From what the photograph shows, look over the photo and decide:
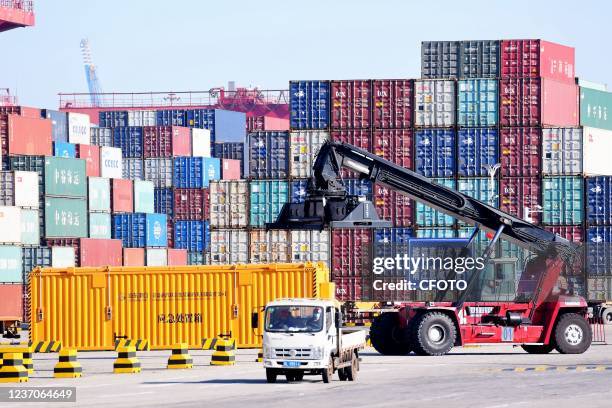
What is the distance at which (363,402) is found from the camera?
28.8 meters

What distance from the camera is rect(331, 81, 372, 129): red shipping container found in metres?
78.2

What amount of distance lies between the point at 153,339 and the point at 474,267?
11.0 m

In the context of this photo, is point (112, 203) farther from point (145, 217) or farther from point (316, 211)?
point (316, 211)

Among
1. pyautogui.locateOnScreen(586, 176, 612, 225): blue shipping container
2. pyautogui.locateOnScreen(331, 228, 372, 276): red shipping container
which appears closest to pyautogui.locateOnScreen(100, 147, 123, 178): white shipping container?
pyautogui.locateOnScreen(331, 228, 372, 276): red shipping container

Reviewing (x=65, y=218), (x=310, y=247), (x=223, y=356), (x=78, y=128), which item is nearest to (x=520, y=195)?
(x=310, y=247)

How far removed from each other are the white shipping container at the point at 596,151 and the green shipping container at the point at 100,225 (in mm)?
32025

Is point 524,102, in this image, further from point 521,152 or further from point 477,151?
point 477,151

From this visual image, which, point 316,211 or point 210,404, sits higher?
point 316,211

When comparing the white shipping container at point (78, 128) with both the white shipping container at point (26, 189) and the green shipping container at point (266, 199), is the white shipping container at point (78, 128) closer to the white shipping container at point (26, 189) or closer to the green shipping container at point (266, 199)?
the white shipping container at point (26, 189)

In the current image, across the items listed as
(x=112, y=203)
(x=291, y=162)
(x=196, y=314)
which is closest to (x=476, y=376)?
(x=196, y=314)

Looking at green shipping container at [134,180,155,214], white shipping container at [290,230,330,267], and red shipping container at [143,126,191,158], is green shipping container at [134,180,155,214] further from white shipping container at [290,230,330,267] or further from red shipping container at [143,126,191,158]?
white shipping container at [290,230,330,267]

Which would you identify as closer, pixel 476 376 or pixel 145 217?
pixel 476 376

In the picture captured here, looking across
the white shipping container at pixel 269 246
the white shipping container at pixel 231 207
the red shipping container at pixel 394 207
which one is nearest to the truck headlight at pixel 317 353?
the red shipping container at pixel 394 207

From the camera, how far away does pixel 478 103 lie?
257ft
